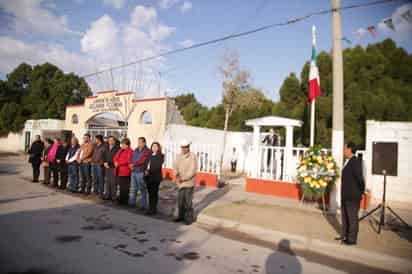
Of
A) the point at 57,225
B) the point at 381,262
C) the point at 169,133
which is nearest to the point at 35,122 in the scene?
the point at 169,133

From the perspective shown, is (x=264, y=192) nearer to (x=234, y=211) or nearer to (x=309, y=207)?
(x=309, y=207)

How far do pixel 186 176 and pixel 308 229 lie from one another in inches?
108

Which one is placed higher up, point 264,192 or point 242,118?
point 242,118

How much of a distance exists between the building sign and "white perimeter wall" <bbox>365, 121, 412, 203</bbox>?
12924 mm

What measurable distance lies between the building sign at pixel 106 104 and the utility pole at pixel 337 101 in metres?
12.3

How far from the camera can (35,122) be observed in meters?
28.2

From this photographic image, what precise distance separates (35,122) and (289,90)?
83.4 feet

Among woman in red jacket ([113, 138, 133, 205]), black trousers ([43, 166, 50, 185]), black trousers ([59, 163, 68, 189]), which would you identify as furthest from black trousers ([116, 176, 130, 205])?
black trousers ([43, 166, 50, 185])

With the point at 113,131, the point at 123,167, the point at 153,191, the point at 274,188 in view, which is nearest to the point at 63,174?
the point at 123,167

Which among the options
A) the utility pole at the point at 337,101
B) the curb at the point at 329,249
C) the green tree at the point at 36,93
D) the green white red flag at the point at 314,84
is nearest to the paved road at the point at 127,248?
the curb at the point at 329,249

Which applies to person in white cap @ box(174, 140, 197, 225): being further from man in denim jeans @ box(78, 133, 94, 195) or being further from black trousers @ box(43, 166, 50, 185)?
black trousers @ box(43, 166, 50, 185)

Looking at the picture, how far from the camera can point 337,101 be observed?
714 centimetres

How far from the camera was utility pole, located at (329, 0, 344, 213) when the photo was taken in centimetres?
712

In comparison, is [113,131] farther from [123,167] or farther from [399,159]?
[399,159]
